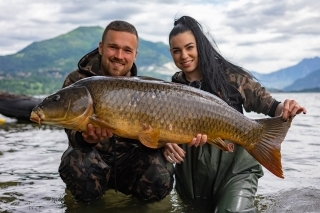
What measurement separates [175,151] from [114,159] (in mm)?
718

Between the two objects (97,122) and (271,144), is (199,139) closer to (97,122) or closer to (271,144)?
(271,144)

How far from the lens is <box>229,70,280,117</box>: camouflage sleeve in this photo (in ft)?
14.9

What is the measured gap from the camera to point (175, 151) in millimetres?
4152

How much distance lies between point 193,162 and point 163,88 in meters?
1.18

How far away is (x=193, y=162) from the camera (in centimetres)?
448

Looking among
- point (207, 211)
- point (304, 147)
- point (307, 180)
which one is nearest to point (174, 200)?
point (207, 211)

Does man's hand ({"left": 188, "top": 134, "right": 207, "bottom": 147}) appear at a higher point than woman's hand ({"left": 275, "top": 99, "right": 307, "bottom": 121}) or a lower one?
lower

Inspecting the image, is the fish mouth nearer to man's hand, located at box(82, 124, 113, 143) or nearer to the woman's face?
man's hand, located at box(82, 124, 113, 143)

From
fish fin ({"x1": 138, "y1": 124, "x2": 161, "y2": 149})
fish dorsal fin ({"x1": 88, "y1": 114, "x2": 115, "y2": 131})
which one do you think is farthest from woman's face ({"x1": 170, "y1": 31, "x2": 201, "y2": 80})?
fish dorsal fin ({"x1": 88, "y1": 114, "x2": 115, "y2": 131})

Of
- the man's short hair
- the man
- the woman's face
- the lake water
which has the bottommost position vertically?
the lake water

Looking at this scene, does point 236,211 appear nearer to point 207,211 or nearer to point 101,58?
point 207,211

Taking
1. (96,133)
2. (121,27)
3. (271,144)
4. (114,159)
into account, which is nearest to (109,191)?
(114,159)

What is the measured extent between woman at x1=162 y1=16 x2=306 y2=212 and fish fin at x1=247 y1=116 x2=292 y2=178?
1.40 feet

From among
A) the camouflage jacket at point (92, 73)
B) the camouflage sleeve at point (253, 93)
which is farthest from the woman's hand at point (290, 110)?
the camouflage jacket at point (92, 73)
